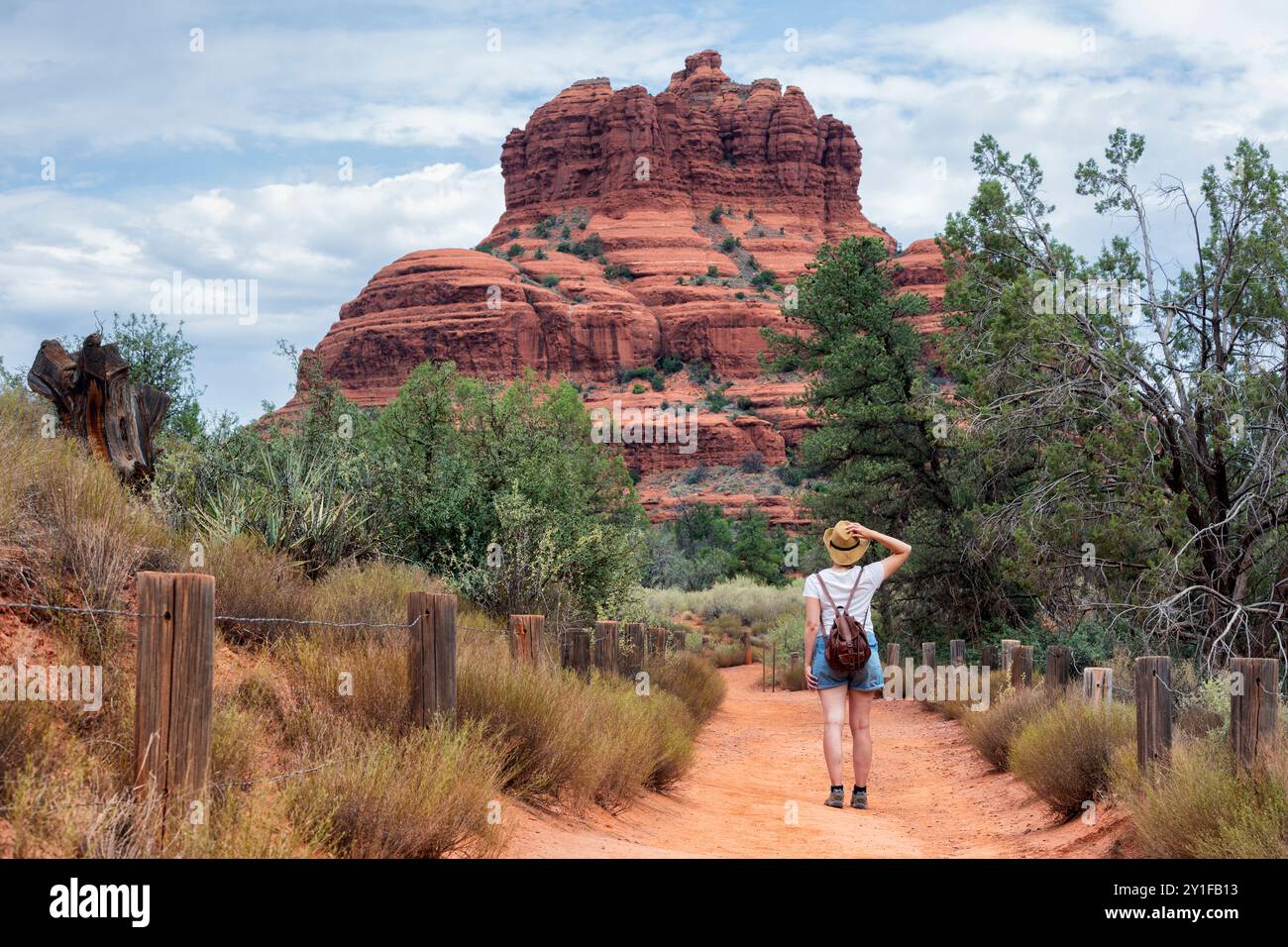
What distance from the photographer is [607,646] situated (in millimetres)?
11797

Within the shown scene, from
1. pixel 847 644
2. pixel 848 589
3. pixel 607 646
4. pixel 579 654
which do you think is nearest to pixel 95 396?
pixel 579 654

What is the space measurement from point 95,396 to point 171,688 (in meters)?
7.06

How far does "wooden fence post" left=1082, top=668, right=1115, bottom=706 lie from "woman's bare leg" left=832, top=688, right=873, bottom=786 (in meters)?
2.10

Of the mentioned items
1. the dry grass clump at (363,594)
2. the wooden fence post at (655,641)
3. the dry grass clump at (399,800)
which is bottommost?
the wooden fence post at (655,641)

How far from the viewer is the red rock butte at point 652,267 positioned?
11219 cm

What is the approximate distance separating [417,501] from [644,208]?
456 feet

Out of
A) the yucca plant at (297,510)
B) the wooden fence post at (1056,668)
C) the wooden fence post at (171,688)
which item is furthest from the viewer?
the wooden fence post at (1056,668)

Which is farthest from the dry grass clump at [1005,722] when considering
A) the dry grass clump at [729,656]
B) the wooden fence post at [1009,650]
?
the dry grass clump at [729,656]

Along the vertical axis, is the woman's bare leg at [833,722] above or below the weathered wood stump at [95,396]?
below

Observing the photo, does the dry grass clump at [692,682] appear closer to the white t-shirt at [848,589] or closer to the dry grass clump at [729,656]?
the white t-shirt at [848,589]

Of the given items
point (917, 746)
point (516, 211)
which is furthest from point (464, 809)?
point (516, 211)

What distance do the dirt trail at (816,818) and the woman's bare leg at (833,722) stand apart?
39 cm

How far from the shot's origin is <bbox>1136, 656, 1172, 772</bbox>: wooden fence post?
7.48m

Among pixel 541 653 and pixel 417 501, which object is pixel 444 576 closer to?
pixel 417 501
